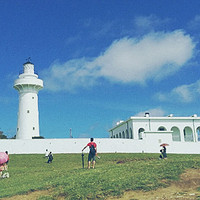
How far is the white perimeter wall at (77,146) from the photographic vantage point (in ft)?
134

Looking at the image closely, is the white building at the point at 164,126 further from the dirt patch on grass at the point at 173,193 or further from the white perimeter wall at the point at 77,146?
the dirt patch on grass at the point at 173,193

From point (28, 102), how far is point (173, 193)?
39820mm

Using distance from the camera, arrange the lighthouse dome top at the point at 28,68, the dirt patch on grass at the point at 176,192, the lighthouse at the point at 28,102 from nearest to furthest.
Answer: the dirt patch on grass at the point at 176,192 → the lighthouse at the point at 28,102 → the lighthouse dome top at the point at 28,68

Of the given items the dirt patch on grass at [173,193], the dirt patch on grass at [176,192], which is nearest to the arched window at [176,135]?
the dirt patch on grass at [173,193]

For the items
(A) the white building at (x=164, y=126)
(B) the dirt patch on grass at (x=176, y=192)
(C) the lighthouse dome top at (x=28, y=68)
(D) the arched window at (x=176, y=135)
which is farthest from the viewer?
(D) the arched window at (x=176, y=135)

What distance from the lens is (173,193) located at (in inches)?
411

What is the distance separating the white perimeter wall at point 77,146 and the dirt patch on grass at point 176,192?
30971 millimetres

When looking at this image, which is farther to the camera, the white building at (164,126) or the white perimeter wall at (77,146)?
the white building at (164,126)

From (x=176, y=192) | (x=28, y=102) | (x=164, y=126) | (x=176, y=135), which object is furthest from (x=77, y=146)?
(x=176, y=192)

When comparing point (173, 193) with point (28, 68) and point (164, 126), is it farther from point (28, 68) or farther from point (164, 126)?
point (164, 126)

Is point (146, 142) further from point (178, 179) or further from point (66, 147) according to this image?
point (178, 179)

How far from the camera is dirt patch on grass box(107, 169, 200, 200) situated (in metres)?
9.90

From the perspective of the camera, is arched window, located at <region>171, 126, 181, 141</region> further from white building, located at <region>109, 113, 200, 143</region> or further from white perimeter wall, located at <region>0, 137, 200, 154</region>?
white perimeter wall, located at <region>0, 137, 200, 154</region>

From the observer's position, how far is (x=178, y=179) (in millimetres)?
11969
